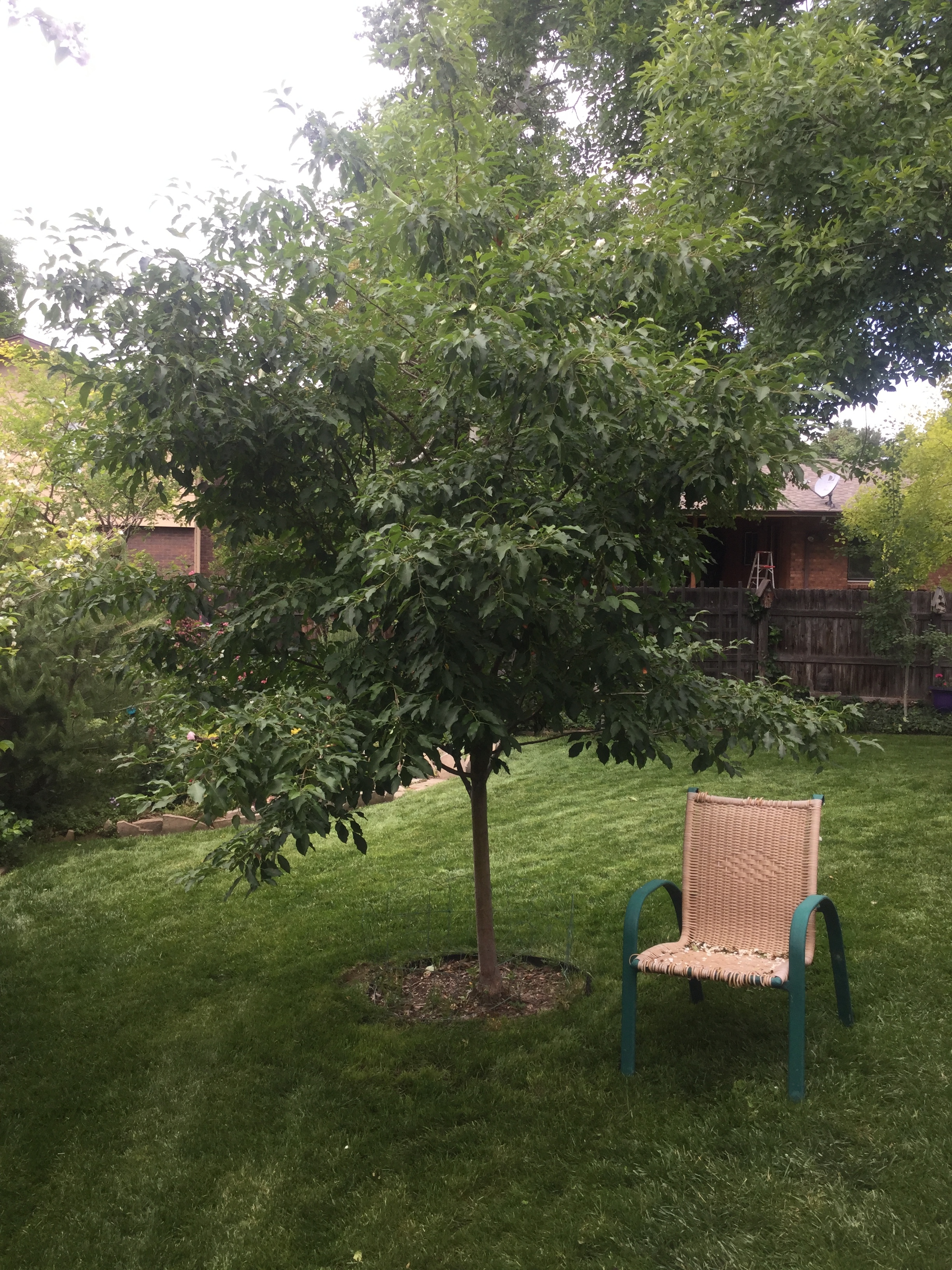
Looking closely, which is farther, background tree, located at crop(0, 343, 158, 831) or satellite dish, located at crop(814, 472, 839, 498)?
satellite dish, located at crop(814, 472, 839, 498)

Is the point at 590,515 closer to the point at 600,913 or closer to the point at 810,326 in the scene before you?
the point at 600,913

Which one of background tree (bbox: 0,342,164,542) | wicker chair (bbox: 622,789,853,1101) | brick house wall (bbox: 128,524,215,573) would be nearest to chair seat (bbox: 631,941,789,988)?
wicker chair (bbox: 622,789,853,1101)

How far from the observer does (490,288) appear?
3.35 m

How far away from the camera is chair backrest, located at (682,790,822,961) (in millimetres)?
3918

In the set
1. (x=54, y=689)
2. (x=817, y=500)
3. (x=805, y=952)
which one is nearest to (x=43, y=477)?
(x=54, y=689)

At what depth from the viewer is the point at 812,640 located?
12359 mm

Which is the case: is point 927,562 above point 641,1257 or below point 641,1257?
above

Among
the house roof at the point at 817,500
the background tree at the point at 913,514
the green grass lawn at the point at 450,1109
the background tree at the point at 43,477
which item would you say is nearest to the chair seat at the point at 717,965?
the green grass lawn at the point at 450,1109

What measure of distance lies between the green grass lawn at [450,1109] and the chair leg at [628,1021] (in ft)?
0.22

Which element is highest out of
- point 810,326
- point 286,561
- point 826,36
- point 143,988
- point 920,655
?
point 826,36

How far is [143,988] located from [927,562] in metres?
10.7

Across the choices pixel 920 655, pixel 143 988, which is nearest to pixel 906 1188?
pixel 143 988

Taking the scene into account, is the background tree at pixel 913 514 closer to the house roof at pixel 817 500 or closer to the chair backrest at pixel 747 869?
the house roof at pixel 817 500

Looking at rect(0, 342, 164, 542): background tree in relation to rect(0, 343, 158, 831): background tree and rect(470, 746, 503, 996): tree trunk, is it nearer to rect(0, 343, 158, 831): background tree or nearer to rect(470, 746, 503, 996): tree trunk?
rect(0, 343, 158, 831): background tree
